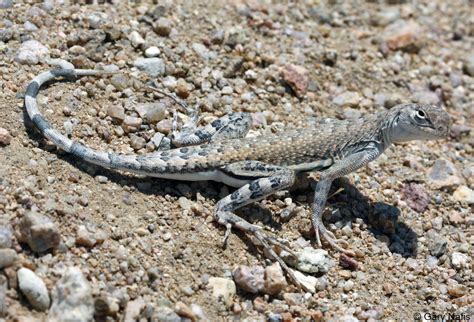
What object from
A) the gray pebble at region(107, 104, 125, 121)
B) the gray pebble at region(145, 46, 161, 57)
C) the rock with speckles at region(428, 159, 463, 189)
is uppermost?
the gray pebble at region(145, 46, 161, 57)

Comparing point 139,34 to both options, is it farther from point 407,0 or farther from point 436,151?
point 407,0

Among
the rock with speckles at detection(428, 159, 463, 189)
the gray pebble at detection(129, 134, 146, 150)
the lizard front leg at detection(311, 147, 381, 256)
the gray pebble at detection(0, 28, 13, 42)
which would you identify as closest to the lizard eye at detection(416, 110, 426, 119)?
the lizard front leg at detection(311, 147, 381, 256)

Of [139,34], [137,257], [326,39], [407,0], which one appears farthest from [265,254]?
[407,0]

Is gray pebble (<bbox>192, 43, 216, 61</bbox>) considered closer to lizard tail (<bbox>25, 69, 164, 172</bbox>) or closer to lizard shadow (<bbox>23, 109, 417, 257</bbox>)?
lizard shadow (<bbox>23, 109, 417, 257</bbox>)

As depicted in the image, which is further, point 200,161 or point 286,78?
point 286,78

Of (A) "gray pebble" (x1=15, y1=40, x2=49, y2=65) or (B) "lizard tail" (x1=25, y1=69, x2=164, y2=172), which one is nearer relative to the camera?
(B) "lizard tail" (x1=25, y1=69, x2=164, y2=172)

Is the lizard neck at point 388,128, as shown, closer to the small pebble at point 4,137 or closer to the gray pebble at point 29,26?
the small pebble at point 4,137

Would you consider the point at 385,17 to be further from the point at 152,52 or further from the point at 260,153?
the point at 260,153
